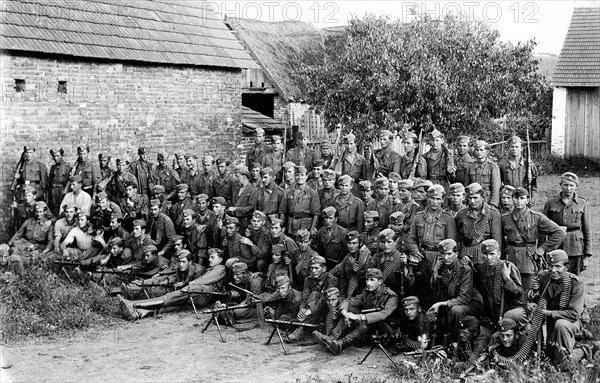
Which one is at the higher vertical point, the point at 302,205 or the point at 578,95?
the point at 578,95

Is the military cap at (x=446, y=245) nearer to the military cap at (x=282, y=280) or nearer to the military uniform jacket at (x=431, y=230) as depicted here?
the military uniform jacket at (x=431, y=230)

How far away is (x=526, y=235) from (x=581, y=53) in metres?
18.0

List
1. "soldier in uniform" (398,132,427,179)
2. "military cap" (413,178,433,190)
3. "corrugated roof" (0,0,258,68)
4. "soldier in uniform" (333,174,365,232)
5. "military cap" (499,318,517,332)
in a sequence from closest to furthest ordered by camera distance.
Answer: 1. "military cap" (499,318,517,332)
2. "military cap" (413,178,433,190)
3. "soldier in uniform" (333,174,365,232)
4. "soldier in uniform" (398,132,427,179)
5. "corrugated roof" (0,0,258,68)

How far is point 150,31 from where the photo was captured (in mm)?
17672

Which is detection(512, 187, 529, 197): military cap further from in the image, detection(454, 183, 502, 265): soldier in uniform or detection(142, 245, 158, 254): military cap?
detection(142, 245, 158, 254): military cap

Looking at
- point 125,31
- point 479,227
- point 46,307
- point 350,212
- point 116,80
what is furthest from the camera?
point 125,31

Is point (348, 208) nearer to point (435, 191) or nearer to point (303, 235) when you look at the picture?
point (303, 235)

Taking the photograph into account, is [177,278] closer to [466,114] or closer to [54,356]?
[54,356]

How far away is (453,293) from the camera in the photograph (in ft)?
28.7

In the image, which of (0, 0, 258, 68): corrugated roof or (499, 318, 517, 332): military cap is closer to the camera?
(499, 318, 517, 332): military cap

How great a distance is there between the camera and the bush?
9.88m

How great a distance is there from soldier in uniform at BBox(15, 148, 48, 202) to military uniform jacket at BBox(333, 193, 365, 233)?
6.62 m

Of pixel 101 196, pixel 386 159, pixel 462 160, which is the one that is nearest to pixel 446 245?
pixel 462 160

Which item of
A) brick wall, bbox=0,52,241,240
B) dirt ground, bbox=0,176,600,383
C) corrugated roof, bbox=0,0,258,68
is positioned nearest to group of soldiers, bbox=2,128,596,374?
dirt ground, bbox=0,176,600,383
